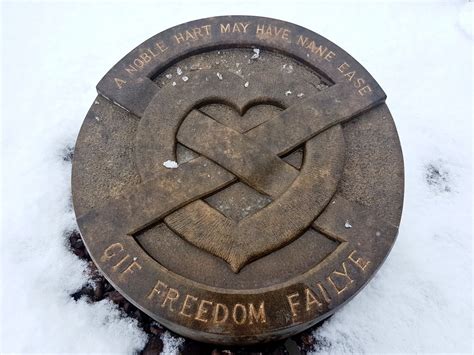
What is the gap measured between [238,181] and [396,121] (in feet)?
5.98

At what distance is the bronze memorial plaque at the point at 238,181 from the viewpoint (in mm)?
2262

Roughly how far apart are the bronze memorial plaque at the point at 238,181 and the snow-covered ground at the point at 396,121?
0.70 meters

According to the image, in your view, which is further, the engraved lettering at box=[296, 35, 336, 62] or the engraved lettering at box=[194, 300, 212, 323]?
the engraved lettering at box=[296, 35, 336, 62]

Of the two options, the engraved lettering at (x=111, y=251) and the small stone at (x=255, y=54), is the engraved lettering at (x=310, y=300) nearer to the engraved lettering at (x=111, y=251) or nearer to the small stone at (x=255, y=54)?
the engraved lettering at (x=111, y=251)

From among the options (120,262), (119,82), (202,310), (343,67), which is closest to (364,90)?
(343,67)

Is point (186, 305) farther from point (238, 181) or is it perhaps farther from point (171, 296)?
point (238, 181)

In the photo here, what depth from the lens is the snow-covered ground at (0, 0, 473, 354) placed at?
2809mm

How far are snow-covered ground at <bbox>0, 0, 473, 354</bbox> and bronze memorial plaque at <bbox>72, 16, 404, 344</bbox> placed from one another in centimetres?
70

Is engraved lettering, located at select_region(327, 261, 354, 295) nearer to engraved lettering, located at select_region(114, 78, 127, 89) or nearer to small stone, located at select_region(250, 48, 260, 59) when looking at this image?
small stone, located at select_region(250, 48, 260, 59)

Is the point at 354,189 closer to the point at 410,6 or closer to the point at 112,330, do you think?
the point at 112,330

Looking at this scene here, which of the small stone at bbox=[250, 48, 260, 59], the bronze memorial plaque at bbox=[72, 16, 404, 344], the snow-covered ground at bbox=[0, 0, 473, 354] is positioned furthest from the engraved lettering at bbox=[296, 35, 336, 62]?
the snow-covered ground at bbox=[0, 0, 473, 354]

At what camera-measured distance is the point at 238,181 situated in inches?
102

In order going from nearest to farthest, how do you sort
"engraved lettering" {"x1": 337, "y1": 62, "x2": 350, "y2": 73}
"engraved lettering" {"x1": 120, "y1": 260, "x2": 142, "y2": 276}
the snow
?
1. "engraved lettering" {"x1": 120, "y1": 260, "x2": 142, "y2": 276}
2. the snow
3. "engraved lettering" {"x1": 337, "y1": 62, "x2": 350, "y2": 73}

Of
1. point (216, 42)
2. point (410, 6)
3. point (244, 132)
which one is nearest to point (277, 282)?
point (244, 132)
